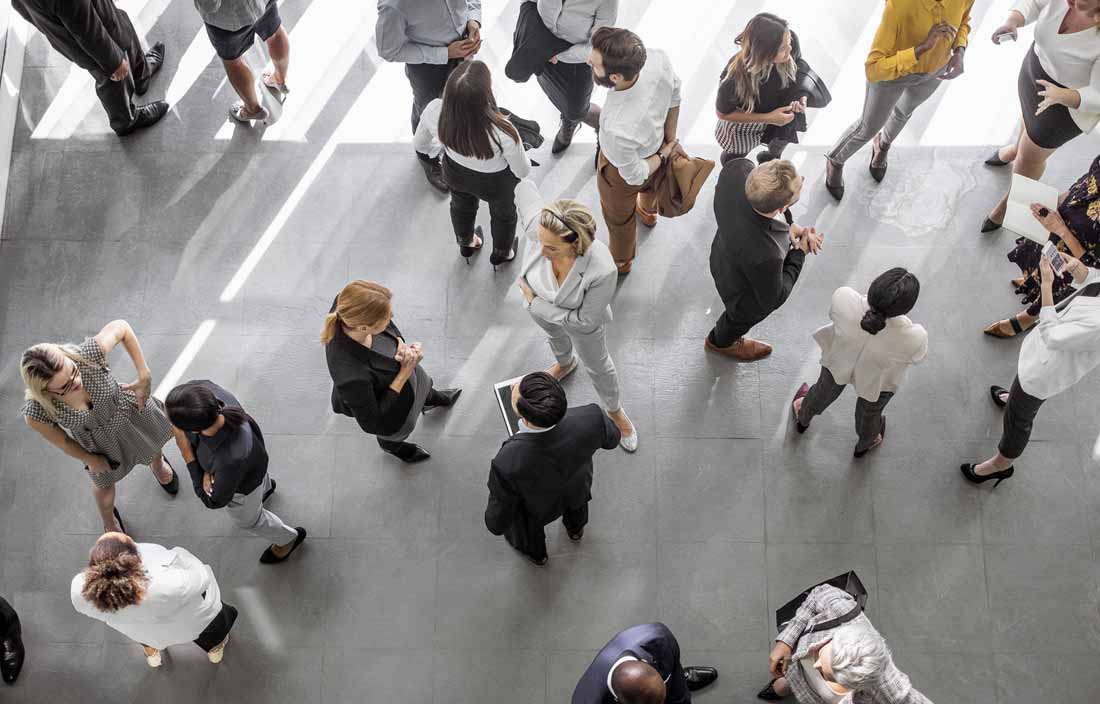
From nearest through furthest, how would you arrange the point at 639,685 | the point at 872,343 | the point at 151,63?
the point at 639,685
the point at 872,343
the point at 151,63

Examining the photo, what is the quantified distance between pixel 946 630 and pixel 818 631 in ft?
4.45

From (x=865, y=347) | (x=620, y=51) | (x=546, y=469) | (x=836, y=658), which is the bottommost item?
(x=836, y=658)

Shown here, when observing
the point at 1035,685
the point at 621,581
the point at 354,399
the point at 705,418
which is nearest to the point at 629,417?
the point at 705,418

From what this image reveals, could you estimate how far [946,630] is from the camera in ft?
15.0

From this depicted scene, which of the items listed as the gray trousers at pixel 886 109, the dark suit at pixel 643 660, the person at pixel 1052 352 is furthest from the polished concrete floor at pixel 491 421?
the dark suit at pixel 643 660

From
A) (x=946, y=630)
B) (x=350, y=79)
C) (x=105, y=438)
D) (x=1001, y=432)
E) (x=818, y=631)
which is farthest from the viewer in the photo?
(x=350, y=79)

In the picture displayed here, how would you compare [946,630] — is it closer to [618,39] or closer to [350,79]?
[618,39]

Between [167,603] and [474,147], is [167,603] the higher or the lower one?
the lower one

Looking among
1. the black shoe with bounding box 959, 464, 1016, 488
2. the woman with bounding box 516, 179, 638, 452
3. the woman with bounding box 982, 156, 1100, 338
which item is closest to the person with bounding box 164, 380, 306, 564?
the woman with bounding box 516, 179, 638, 452

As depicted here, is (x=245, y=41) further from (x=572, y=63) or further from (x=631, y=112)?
(x=631, y=112)

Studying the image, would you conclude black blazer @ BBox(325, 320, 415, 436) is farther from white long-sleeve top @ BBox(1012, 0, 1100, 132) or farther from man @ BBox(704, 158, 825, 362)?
white long-sleeve top @ BBox(1012, 0, 1100, 132)

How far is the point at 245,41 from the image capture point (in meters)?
5.40

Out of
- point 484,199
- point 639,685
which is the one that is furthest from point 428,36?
point 639,685

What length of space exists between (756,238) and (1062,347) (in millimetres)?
1324
